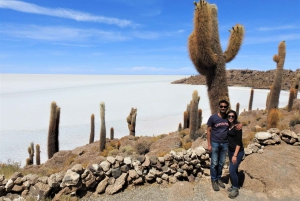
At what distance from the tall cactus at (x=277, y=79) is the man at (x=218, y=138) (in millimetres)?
10569

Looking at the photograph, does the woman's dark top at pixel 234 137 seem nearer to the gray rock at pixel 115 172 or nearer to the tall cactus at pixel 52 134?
the gray rock at pixel 115 172

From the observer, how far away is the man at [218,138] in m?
5.20

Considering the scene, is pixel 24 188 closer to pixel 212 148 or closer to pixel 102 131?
pixel 212 148

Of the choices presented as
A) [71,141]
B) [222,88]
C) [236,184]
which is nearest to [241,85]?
[71,141]

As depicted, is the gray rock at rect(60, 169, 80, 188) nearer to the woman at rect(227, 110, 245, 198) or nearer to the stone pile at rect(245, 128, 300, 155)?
the woman at rect(227, 110, 245, 198)

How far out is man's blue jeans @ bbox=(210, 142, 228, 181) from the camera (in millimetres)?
5297

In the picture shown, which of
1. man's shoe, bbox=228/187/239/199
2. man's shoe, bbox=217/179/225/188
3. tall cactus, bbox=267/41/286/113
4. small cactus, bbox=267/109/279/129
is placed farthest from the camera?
tall cactus, bbox=267/41/286/113

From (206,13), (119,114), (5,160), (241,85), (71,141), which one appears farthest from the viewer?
(241,85)

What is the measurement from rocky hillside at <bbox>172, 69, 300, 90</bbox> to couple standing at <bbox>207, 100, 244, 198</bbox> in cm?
5058

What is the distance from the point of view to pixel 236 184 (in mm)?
5320

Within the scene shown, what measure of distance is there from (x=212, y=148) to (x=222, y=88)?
14.0 feet

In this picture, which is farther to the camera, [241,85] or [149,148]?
[241,85]

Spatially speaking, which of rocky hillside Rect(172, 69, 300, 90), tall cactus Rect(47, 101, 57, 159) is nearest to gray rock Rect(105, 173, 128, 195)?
tall cactus Rect(47, 101, 57, 159)

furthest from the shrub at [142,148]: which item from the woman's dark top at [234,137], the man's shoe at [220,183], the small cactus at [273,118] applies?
the woman's dark top at [234,137]
